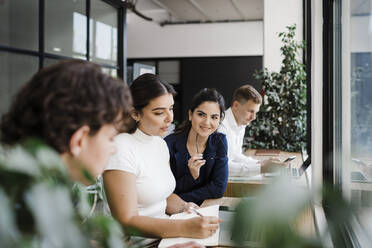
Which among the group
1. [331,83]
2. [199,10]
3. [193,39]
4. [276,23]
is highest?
[199,10]

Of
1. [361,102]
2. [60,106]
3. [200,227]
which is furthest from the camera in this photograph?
[361,102]

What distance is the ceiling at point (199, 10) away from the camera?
7848 millimetres

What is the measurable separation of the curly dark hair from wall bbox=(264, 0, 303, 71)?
192 inches

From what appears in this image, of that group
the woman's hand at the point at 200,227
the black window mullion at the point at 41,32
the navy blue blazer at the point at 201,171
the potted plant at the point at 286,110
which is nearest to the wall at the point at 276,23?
the potted plant at the point at 286,110

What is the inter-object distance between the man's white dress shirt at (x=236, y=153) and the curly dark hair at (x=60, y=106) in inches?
90.4

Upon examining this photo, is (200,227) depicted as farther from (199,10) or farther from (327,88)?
(199,10)

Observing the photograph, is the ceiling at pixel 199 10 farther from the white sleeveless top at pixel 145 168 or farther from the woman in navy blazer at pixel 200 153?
the white sleeveless top at pixel 145 168

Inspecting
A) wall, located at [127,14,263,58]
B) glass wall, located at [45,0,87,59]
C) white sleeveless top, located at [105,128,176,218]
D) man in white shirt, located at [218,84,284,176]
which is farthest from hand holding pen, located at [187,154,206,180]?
wall, located at [127,14,263,58]

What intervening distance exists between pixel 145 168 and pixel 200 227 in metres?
0.39

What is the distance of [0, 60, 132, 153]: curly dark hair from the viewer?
2.03 feet

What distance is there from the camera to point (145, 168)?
158cm

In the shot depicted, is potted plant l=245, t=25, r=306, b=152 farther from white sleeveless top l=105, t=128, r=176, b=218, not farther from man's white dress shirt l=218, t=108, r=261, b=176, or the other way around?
white sleeveless top l=105, t=128, r=176, b=218

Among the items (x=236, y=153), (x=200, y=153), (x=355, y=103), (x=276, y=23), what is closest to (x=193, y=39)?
(x=276, y=23)

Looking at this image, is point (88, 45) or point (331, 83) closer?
point (331, 83)
